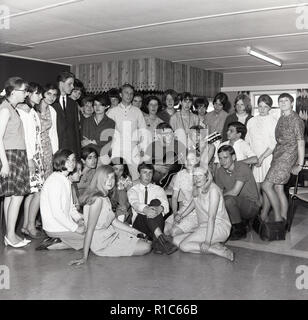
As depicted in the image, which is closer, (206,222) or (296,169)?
(206,222)

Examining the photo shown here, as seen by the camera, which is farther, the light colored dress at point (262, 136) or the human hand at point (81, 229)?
the light colored dress at point (262, 136)

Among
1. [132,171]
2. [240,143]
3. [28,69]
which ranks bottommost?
[132,171]

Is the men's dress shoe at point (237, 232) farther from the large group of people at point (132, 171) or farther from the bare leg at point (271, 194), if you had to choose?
the bare leg at point (271, 194)

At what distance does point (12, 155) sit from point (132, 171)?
221 cm

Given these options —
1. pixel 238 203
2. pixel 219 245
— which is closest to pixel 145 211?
pixel 219 245

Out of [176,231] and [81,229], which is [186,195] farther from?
[81,229]

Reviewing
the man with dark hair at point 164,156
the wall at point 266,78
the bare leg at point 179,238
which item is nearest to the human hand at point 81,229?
the bare leg at point 179,238

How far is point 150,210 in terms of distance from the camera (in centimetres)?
444

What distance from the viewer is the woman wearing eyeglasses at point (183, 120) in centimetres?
629

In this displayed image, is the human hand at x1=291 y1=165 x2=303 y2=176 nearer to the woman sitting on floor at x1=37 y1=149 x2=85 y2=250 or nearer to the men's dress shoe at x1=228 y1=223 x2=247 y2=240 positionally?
the men's dress shoe at x1=228 y1=223 x2=247 y2=240

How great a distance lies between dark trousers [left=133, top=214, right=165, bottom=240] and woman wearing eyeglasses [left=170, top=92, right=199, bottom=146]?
1.90 m

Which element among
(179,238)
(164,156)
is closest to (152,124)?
(164,156)

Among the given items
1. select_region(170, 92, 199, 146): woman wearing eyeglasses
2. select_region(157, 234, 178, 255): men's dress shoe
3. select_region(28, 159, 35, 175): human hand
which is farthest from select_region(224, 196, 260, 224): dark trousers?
select_region(28, 159, 35, 175): human hand
